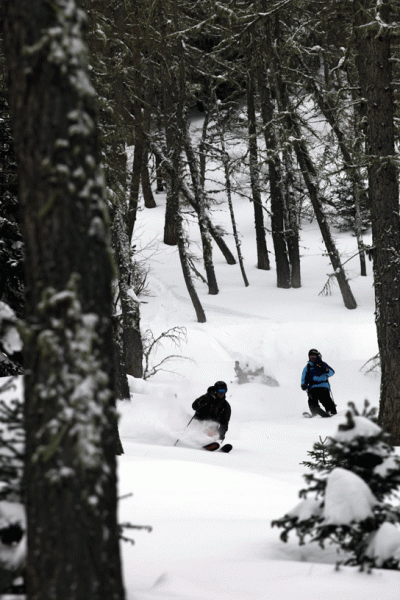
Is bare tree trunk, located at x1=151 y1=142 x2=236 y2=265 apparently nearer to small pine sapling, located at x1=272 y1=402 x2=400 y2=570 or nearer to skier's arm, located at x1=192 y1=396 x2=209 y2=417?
skier's arm, located at x1=192 y1=396 x2=209 y2=417

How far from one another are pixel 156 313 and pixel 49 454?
18955 mm

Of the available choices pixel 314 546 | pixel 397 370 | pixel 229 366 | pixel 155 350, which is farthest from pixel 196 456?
pixel 155 350

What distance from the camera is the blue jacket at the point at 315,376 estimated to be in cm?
1312

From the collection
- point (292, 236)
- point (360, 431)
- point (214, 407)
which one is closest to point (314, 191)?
point (292, 236)

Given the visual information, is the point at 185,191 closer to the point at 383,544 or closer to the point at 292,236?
the point at 292,236

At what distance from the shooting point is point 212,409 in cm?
1009

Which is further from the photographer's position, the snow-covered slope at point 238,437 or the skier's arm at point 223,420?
the skier's arm at point 223,420

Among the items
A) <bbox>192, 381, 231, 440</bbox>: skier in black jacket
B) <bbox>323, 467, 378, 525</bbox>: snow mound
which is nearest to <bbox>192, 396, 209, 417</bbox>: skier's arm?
<bbox>192, 381, 231, 440</bbox>: skier in black jacket

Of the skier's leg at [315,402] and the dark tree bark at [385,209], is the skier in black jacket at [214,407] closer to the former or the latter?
the dark tree bark at [385,209]

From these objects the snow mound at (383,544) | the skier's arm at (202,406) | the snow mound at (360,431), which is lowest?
the skier's arm at (202,406)

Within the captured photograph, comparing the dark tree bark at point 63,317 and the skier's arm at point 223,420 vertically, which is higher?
the dark tree bark at point 63,317

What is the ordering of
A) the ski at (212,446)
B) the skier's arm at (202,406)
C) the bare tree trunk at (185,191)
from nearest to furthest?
the ski at (212,446), the skier's arm at (202,406), the bare tree trunk at (185,191)

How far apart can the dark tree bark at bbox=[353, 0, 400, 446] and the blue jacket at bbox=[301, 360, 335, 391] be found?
13.7 ft

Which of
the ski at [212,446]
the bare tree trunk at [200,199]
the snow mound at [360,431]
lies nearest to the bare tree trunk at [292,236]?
the bare tree trunk at [200,199]
